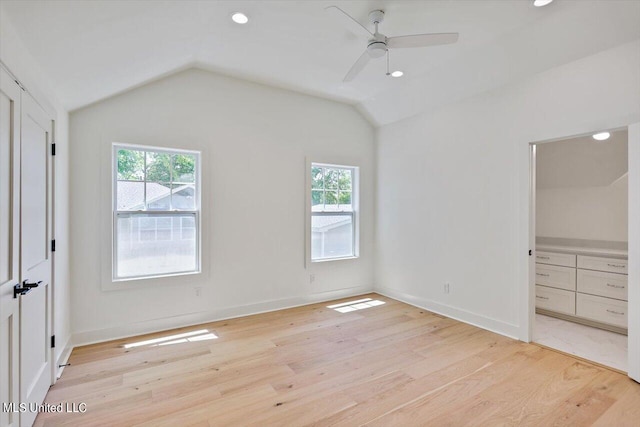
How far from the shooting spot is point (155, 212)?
3543mm

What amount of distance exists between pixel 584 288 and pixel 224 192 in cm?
433

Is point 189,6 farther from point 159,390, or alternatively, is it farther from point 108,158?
point 159,390

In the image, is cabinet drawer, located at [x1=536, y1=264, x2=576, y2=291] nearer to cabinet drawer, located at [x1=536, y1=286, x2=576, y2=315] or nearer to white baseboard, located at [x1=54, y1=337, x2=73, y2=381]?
cabinet drawer, located at [x1=536, y1=286, x2=576, y2=315]

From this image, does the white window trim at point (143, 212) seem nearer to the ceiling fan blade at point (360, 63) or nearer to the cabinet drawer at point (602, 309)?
the ceiling fan blade at point (360, 63)

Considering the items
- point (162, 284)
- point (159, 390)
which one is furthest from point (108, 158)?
point (159, 390)

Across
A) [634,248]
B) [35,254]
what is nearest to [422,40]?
[634,248]

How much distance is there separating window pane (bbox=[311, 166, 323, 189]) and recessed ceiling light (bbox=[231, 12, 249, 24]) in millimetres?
2249

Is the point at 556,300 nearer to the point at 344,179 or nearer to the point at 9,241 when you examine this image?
the point at 344,179

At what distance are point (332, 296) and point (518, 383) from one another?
2620 mm

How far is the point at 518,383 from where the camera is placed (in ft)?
8.09

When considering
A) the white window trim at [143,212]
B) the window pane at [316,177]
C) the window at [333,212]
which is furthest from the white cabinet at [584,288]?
the white window trim at [143,212]

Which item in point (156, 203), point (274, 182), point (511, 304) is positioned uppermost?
point (274, 182)

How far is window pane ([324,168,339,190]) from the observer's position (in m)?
4.77

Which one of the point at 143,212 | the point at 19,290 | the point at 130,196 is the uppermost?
the point at 130,196
